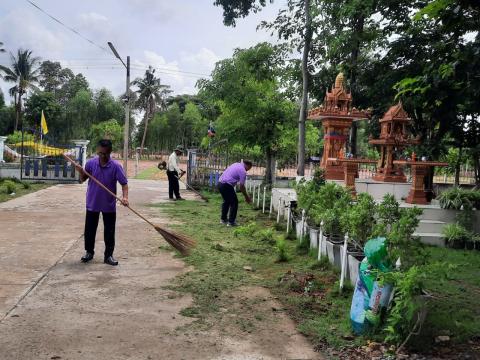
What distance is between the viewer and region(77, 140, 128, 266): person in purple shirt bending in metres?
6.01

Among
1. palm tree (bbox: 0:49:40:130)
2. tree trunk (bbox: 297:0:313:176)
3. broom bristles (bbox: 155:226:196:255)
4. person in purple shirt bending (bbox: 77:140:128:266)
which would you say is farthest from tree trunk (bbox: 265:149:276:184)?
palm tree (bbox: 0:49:40:130)

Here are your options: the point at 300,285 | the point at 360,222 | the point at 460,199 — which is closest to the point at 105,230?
the point at 300,285

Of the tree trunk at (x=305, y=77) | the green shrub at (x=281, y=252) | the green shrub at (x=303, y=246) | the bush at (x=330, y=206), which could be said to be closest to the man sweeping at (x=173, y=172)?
the tree trunk at (x=305, y=77)

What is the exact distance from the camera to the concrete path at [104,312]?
3502mm

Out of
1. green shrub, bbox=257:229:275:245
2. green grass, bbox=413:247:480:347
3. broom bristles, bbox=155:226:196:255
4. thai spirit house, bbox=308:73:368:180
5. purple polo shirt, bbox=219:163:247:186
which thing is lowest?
green grass, bbox=413:247:480:347

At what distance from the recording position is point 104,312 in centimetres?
423

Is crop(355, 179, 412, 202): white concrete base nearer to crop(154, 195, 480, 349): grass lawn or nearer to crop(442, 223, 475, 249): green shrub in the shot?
crop(442, 223, 475, 249): green shrub

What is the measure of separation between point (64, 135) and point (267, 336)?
50.4 meters

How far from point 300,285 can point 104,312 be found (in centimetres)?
217

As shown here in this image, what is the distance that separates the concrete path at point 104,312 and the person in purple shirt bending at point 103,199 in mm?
228

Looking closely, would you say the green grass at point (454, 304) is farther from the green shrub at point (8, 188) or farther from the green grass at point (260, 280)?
the green shrub at point (8, 188)

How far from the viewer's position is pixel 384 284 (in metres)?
3.76

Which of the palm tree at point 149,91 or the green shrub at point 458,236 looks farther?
the palm tree at point 149,91

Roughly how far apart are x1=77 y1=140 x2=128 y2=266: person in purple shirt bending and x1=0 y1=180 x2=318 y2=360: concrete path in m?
0.23
